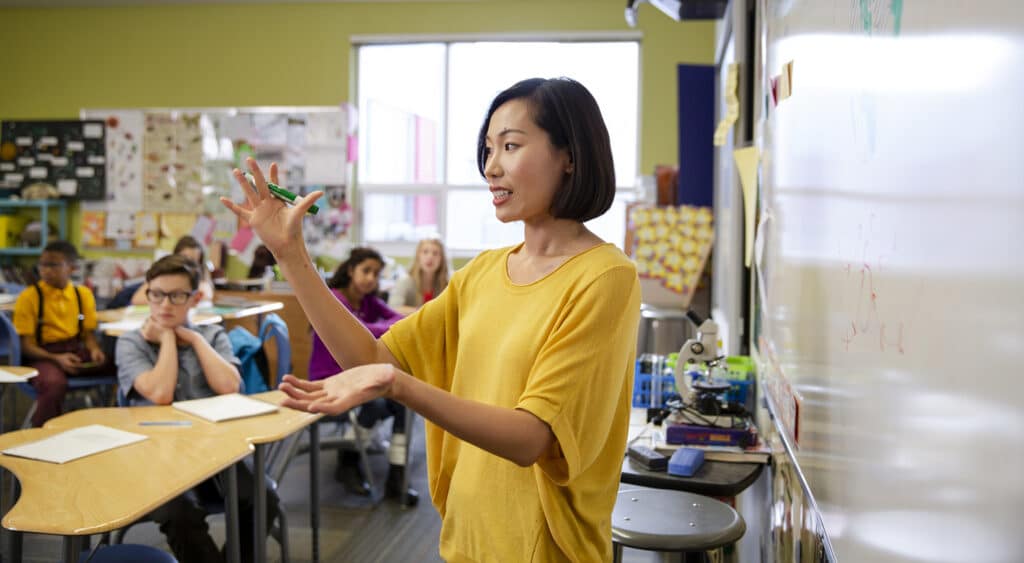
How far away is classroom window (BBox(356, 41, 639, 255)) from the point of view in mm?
7621

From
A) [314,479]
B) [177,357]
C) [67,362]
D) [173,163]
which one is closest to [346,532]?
[314,479]

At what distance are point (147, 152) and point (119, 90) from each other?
83 centimetres

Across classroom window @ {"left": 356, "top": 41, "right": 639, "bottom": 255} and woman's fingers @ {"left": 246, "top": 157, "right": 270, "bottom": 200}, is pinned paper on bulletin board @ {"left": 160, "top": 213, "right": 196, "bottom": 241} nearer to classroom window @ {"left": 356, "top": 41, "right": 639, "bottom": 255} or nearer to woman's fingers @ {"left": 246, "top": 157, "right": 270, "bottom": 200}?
classroom window @ {"left": 356, "top": 41, "right": 639, "bottom": 255}

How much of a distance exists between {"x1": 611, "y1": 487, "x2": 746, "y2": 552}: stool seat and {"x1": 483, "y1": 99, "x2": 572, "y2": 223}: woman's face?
75 centimetres

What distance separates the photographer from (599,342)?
1059 mm

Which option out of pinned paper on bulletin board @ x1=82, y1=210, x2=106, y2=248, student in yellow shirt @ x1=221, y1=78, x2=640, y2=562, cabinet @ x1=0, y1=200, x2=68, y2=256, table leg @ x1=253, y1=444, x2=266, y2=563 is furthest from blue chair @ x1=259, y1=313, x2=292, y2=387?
cabinet @ x1=0, y1=200, x2=68, y2=256

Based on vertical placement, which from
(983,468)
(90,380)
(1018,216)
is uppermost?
(1018,216)

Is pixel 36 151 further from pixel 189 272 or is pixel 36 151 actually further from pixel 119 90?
pixel 189 272

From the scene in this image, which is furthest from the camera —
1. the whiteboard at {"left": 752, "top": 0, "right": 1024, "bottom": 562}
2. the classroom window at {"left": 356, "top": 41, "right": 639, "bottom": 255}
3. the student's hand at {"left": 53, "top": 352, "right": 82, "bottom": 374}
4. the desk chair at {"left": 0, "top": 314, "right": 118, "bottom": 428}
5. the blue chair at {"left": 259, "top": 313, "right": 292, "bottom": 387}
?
the classroom window at {"left": 356, "top": 41, "right": 639, "bottom": 255}

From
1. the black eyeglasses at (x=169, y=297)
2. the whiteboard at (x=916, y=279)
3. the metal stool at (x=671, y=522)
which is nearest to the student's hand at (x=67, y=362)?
the black eyeglasses at (x=169, y=297)

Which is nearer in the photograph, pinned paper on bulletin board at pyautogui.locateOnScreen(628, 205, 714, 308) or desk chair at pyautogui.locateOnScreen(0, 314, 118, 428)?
pinned paper on bulletin board at pyautogui.locateOnScreen(628, 205, 714, 308)

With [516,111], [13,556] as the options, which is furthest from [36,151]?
[516,111]

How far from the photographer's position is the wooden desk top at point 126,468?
68.2 inches

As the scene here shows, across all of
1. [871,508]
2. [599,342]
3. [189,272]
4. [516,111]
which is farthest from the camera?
[189,272]
